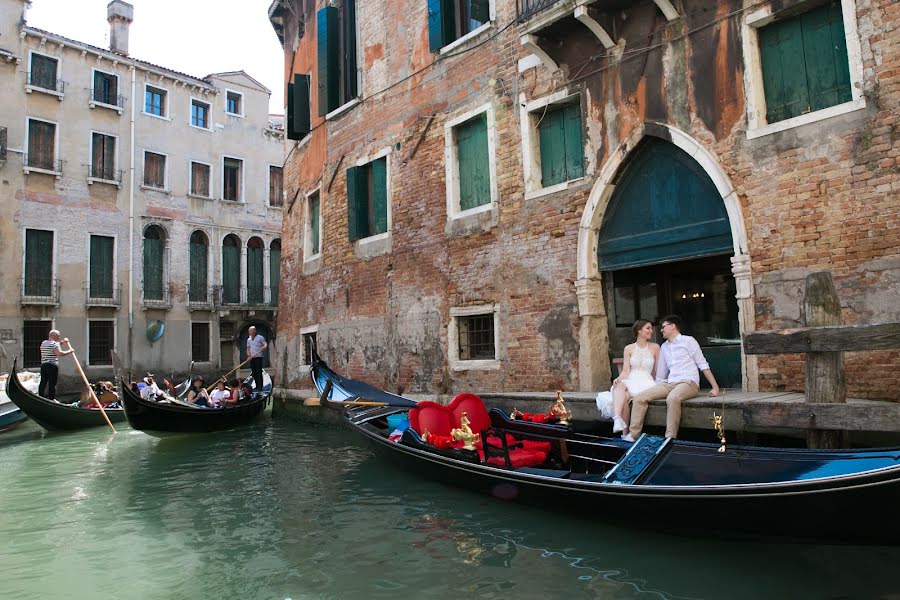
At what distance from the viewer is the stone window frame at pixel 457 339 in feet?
24.7

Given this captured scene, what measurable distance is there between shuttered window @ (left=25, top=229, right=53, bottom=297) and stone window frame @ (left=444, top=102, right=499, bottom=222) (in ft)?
37.2

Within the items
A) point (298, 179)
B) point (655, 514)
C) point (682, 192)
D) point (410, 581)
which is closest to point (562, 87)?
point (682, 192)

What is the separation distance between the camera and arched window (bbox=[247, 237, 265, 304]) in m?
19.1

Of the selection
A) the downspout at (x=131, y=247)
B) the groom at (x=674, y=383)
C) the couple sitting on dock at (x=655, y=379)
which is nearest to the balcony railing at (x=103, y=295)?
the downspout at (x=131, y=247)

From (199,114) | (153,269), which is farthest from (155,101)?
(153,269)

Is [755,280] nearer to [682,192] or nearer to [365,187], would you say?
[682,192]

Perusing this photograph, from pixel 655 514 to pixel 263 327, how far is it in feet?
55.9

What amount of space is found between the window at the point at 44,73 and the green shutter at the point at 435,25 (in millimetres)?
11340

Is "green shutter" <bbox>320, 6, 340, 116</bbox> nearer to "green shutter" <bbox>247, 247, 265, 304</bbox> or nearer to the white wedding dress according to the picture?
the white wedding dress

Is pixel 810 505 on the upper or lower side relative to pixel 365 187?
lower

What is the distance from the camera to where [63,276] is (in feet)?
50.7

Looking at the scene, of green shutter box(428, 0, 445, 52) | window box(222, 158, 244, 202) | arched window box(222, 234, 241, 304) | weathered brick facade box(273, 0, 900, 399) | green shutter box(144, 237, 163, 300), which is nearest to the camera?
weathered brick facade box(273, 0, 900, 399)

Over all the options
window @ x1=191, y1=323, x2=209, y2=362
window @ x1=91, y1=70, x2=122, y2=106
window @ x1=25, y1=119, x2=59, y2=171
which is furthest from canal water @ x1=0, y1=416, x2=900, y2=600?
window @ x1=91, y1=70, x2=122, y2=106

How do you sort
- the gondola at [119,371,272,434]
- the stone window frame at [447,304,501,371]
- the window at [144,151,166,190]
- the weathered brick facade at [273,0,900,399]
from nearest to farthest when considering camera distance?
the weathered brick facade at [273,0,900,399]
the stone window frame at [447,304,501,371]
the gondola at [119,371,272,434]
the window at [144,151,166,190]
